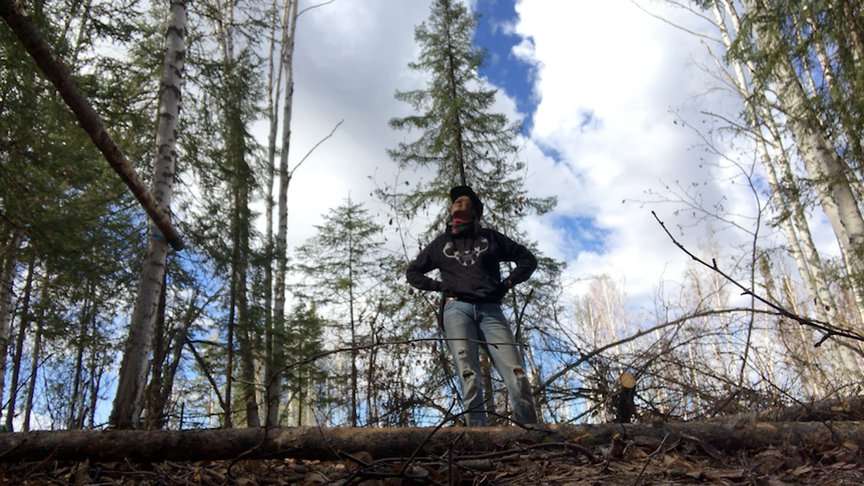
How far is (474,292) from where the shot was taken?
438 centimetres

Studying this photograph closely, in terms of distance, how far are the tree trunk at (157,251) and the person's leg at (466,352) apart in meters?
3.36

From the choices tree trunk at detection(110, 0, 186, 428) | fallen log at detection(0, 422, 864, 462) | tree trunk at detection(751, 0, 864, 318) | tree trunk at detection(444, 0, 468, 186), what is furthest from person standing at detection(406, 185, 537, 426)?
tree trunk at detection(444, 0, 468, 186)

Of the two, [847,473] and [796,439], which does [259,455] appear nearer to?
[847,473]

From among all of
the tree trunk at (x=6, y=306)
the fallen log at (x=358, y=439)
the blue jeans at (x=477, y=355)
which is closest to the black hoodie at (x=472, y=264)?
the blue jeans at (x=477, y=355)

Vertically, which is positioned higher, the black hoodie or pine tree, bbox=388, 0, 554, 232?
pine tree, bbox=388, 0, 554, 232

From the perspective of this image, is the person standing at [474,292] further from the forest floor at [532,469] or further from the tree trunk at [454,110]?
the tree trunk at [454,110]

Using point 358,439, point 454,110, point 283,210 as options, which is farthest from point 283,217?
point 358,439

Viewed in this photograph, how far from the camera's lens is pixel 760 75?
691cm

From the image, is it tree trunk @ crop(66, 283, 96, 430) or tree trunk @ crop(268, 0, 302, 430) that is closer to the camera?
tree trunk @ crop(66, 283, 96, 430)

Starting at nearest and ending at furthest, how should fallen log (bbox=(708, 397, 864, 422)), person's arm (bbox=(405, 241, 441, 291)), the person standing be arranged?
fallen log (bbox=(708, 397, 864, 422)) < the person standing < person's arm (bbox=(405, 241, 441, 291))

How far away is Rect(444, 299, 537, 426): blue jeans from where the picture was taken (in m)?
3.82

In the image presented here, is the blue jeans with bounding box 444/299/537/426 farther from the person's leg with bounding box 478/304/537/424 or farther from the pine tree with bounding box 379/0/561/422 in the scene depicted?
the pine tree with bounding box 379/0/561/422

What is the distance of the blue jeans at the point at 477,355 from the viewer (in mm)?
→ 3818

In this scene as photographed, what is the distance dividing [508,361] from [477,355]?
0.30 m
